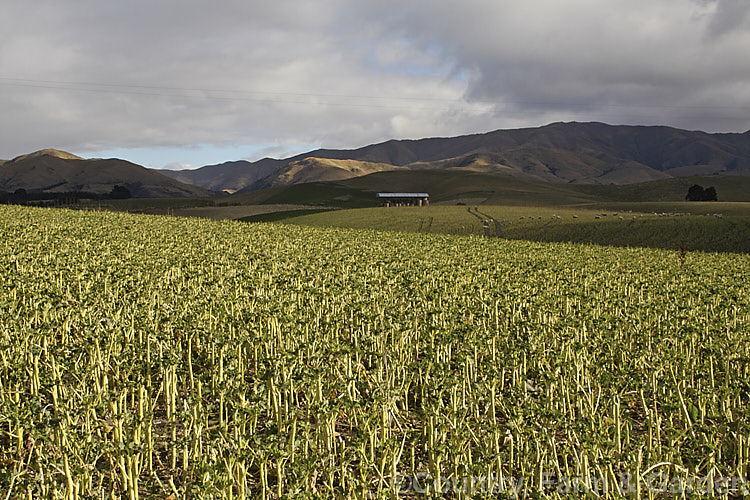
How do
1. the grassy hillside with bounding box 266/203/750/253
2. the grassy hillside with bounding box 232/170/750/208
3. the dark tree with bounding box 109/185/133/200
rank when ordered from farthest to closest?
1. the dark tree with bounding box 109/185/133/200
2. the grassy hillside with bounding box 232/170/750/208
3. the grassy hillside with bounding box 266/203/750/253

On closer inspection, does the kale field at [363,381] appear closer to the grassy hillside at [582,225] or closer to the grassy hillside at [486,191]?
the grassy hillside at [582,225]

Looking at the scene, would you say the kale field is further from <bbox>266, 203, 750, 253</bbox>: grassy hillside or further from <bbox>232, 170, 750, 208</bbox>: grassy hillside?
<bbox>232, 170, 750, 208</bbox>: grassy hillside

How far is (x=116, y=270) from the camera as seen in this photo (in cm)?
1862

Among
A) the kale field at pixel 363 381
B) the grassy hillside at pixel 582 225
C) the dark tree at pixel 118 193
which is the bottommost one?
the kale field at pixel 363 381

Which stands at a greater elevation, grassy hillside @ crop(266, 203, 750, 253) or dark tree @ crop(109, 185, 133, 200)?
dark tree @ crop(109, 185, 133, 200)

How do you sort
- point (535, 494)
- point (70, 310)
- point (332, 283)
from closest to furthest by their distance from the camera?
point (535, 494), point (70, 310), point (332, 283)

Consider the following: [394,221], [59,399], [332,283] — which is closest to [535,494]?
[59,399]

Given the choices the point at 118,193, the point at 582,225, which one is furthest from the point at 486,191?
the point at 118,193

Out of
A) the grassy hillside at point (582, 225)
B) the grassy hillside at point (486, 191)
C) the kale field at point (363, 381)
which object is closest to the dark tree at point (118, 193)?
the grassy hillside at point (486, 191)

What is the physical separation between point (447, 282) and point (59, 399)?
521 inches

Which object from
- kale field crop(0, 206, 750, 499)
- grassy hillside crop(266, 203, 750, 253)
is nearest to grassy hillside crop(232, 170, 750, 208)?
grassy hillside crop(266, 203, 750, 253)

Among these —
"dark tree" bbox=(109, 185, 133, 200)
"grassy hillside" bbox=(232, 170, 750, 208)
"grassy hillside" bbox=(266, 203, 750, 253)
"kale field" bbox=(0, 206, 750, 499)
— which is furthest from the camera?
"dark tree" bbox=(109, 185, 133, 200)

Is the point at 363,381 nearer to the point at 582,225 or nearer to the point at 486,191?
the point at 582,225

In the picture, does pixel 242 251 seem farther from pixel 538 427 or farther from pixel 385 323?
pixel 538 427
